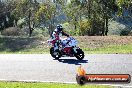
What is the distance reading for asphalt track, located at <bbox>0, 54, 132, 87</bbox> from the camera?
47.0ft

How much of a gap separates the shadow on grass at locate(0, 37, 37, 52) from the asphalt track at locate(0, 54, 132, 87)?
580 cm

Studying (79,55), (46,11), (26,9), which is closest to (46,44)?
(79,55)

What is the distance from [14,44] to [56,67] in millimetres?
11125

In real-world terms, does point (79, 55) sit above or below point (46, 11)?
above

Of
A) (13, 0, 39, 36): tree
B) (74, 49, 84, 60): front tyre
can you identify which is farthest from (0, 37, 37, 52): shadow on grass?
(13, 0, 39, 36): tree

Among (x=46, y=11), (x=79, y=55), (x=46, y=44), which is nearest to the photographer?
(x=79, y=55)

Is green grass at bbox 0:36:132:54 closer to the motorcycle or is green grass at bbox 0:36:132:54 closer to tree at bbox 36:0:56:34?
the motorcycle

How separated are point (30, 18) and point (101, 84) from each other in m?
55.1

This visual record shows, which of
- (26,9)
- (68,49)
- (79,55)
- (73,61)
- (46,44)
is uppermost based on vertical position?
(68,49)

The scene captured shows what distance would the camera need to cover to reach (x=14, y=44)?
87.8ft

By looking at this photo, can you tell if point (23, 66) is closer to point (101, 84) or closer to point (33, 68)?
point (33, 68)

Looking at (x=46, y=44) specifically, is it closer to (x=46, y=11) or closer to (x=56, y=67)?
(x=56, y=67)

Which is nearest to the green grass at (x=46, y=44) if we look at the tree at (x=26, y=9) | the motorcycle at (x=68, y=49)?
the motorcycle at (x=68, y=49)

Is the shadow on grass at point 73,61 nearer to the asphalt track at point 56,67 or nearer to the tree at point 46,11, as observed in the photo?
the asphalt track at point 56,67
